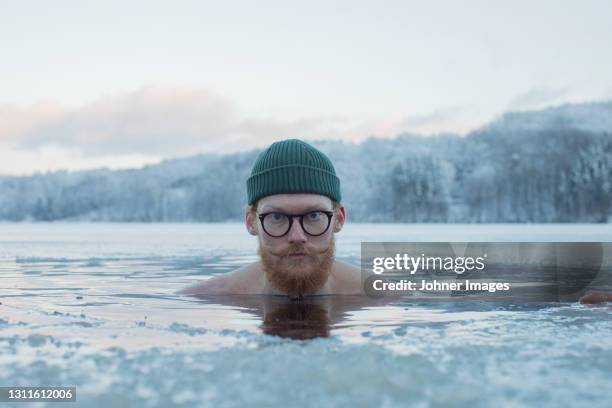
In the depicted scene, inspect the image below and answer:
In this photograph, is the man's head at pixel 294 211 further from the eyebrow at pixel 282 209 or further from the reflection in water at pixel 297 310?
the reflection in water at pixel 297 310

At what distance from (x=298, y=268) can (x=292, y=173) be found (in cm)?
74

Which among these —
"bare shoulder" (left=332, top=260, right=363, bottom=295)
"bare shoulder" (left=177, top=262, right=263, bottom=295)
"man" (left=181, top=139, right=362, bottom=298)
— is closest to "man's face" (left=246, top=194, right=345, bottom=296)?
"man" (left=181, top=139, right=362, bottom=298)

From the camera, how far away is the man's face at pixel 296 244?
483cm

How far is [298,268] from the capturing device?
515cm

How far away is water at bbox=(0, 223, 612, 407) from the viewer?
8.86ft

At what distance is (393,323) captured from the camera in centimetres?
458

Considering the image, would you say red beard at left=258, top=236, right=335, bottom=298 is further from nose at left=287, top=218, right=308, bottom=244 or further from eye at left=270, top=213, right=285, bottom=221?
eye at left=270, top=213, right=285, bottom=221

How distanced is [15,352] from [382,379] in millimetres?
1997

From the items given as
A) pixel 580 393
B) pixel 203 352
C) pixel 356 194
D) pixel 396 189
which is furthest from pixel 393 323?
pixel 356 194

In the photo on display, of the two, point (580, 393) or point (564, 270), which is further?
point (564, 270)

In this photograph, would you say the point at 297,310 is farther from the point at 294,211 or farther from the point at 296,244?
the point at 294,211

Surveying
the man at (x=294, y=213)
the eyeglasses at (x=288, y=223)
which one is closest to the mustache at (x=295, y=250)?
the man at (x=294, y=213)

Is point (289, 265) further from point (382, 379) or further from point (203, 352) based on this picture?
point (382, 379)

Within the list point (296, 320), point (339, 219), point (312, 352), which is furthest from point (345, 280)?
point (312, 352)
